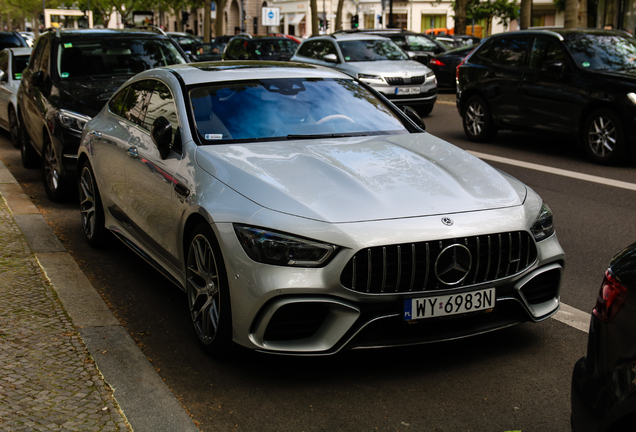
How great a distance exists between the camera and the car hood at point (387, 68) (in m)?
16.2

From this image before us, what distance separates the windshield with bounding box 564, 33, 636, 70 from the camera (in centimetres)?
1107

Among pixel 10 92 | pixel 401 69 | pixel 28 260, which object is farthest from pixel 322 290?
pixel 401 69

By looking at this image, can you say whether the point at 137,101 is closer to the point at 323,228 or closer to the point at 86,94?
the point at 323,228

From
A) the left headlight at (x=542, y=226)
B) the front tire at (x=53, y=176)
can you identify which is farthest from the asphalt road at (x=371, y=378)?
the front tire at (x=53, y=176)

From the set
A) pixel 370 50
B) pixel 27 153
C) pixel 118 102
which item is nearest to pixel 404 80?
pixel 370 50

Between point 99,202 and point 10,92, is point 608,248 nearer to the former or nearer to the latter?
point 99,202

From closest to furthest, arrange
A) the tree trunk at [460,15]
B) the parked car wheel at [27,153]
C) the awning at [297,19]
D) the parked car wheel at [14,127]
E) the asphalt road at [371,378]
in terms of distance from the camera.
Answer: the asphalt road at [371,378] → the parked car wheel at [27,153] → the parked car wheel at [14,127] → the tree trunk at [460,15] → the awning at [297,19]

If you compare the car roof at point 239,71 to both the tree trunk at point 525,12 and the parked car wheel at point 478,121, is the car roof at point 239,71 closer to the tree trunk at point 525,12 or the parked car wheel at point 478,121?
the parked car wheel at point 478,121

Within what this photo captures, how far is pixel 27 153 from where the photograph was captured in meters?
10.6

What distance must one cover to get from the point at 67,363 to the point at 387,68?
523 inches

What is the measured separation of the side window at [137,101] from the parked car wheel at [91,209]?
726 millimetres

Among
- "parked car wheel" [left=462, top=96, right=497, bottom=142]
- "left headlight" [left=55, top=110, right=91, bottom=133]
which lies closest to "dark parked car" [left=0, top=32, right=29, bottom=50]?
"parked car wheel" [left=462, top=96, right=497, bottom=142]

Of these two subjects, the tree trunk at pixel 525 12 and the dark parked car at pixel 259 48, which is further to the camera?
the tree trunk at pixel 525 12

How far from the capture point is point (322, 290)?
3.64m
